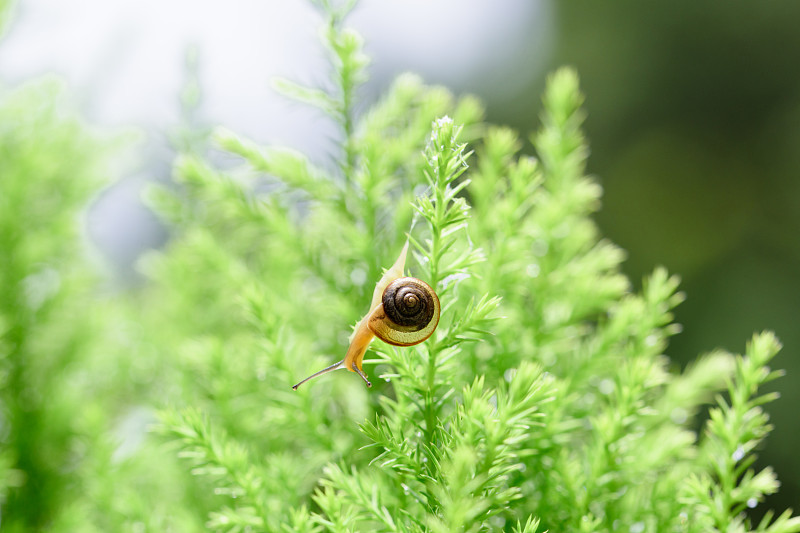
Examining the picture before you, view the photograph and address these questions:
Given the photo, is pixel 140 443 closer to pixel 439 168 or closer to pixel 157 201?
pixel 157 201

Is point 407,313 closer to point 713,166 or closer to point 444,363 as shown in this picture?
point 444,363

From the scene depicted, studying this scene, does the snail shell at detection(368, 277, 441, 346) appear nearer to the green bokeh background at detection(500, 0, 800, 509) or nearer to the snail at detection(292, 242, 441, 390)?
the snail at detection(292, 242, 441, 390)

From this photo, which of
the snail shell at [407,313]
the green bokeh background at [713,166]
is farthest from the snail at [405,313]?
the green bokeh background at [713,166]

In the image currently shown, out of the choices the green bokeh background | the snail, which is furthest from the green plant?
the green bokeh background

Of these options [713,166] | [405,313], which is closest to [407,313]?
[405,313]

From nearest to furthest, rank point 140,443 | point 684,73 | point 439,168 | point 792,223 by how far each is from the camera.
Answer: point 439,168 < point 140,443 < point 792,223 < point 684,73

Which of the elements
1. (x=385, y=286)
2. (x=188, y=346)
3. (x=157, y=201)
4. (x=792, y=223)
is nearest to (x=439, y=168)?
(x=385, y=286)
